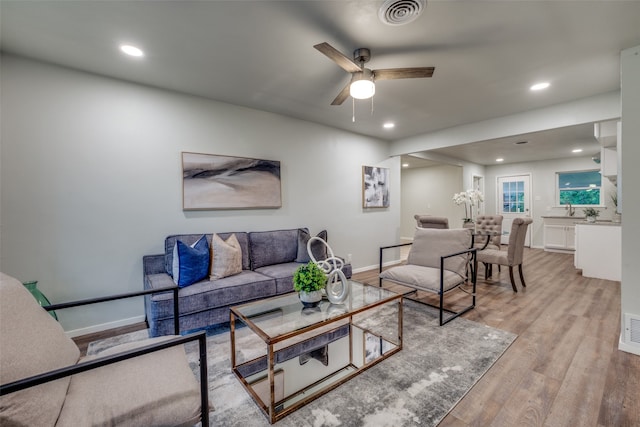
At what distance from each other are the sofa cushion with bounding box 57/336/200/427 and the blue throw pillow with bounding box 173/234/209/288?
4.21 feet

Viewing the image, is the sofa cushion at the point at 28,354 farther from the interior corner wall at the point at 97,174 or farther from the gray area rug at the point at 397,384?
the interior corner wall at the point at 97,174

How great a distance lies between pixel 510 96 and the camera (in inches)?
125

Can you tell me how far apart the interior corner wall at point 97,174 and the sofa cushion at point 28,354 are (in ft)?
4.92

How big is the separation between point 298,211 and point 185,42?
2426 millimetres

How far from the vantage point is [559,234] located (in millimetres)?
6668

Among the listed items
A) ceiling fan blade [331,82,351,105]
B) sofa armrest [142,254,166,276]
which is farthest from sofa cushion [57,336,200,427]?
ceiling fan blade [331,82,351,105]

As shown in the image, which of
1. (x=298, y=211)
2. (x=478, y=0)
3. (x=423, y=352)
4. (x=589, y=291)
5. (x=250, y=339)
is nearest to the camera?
(x=478, y=0)

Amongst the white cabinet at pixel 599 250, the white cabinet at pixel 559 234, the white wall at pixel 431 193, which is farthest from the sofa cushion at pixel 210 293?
the white cabinet at pixel 559 234

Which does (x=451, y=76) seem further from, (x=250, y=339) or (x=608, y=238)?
(x=608, y=238)

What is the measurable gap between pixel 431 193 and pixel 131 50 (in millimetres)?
7897

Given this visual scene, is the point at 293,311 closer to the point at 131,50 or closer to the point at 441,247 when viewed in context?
the point at 441,247

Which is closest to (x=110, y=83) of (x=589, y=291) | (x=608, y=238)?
(x=589, y=291)

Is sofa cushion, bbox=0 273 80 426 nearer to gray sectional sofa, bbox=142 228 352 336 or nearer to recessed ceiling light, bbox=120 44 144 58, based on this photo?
gray sectional sofa, bbox=142 228 352 336

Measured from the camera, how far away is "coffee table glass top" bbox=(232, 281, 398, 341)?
178cm
